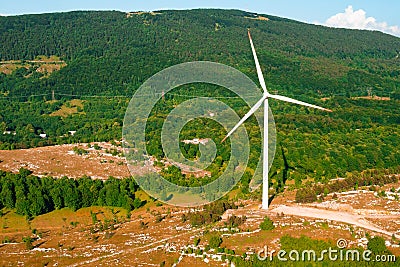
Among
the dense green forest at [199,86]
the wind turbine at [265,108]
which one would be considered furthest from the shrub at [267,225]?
the dense green forest at [199,86]

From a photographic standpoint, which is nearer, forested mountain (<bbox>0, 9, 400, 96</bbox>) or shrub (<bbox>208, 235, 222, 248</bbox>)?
shrub (<bbox>208, 235, 222, 248</bbox>)

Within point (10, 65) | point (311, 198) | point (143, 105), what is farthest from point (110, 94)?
point (311, 198)

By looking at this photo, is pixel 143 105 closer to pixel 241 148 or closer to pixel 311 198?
pixel 241 148

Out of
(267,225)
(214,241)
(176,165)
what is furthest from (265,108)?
(176,165)

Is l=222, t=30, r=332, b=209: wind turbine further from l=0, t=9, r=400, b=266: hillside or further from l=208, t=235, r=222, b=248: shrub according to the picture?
l=208, t=235, r=222, b=248: shrub

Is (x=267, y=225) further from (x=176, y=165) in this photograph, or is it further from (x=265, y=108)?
(x=176, y=165)

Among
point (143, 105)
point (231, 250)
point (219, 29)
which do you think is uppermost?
point (219, 29)

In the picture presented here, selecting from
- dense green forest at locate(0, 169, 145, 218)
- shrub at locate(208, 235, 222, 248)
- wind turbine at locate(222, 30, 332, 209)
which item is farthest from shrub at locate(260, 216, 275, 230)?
dense green forest at locate(0, 169, 145, 218)

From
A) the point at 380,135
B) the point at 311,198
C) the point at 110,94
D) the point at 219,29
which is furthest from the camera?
the point at 219,29
